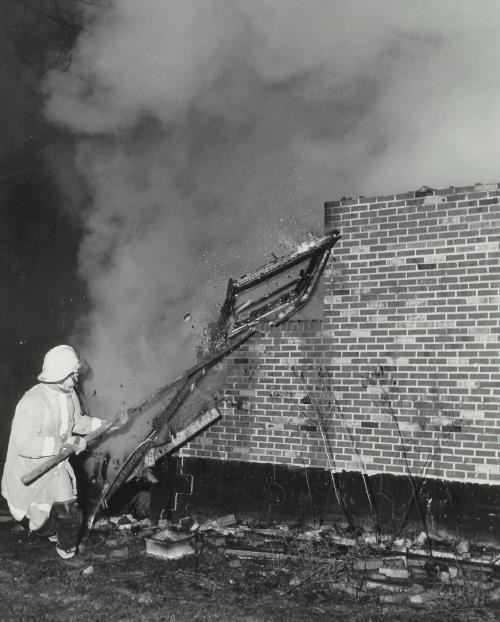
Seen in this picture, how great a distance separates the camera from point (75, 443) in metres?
5.17

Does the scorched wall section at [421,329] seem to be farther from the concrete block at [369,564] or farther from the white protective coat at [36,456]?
the white protective coat at [36,456]

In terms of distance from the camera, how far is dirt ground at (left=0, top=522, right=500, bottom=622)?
154 inches

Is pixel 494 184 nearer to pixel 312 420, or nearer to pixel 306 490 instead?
pixel 312 420

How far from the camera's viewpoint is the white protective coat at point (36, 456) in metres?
5.14

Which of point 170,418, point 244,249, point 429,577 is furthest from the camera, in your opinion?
point 244,249

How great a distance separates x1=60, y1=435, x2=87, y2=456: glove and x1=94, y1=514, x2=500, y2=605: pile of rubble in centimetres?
99

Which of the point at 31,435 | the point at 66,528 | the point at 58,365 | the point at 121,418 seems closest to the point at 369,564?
the point at 66,528

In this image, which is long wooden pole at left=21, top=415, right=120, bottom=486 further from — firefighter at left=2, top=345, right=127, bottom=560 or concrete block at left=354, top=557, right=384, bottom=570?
concrete block at left=354, top=557, right=384, bottom=570

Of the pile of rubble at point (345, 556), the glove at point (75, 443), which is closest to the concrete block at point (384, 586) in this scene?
the pile of rubble at point (345, 556)

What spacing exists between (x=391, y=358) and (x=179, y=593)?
2810 millimetres

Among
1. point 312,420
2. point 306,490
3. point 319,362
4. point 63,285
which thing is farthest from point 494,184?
point 63,285

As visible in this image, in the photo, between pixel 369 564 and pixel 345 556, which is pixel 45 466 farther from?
pixel 369 564

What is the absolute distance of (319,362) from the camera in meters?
5.83

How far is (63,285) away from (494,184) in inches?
260
